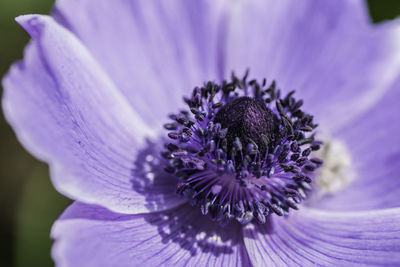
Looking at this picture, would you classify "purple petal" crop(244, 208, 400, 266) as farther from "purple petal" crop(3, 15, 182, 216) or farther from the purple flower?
"purple petal" crop(3, 15, 182, 216)

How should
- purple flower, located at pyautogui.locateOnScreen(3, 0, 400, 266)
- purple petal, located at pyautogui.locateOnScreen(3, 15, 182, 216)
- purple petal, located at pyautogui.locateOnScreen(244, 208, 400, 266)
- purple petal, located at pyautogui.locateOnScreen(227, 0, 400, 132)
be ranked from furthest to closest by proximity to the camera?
purple petal, located at pyautogui.locateOnScreen(227, 0, 400, 132) → purple petal, located at pyautogui.locateOnScreen(244, 208, 400, 266) → purple flower, located at pyautogui.locateOnScreen(3, 0, 400, 266) → purple petal, located at pyautogui.locateOnScreen(3, 15, 182, 216)

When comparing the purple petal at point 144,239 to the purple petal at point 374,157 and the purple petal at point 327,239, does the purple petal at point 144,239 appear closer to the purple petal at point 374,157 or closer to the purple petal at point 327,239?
the purple petal at point 327,239

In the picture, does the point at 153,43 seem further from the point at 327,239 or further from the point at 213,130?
the point at 327,239

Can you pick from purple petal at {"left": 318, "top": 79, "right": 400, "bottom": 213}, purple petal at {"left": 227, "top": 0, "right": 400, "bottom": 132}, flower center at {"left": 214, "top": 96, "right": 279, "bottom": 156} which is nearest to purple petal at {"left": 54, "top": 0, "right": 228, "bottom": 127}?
purple petal at {"left": 227, "top": 0, "right": 400, "bottom": 132}

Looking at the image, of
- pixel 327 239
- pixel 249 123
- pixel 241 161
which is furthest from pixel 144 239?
pixel 327 239

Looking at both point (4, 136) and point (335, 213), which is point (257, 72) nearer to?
point (335, 213)

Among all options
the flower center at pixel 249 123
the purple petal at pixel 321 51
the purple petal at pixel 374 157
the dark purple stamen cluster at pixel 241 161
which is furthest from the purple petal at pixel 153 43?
the purple petal at pixel 374 157
